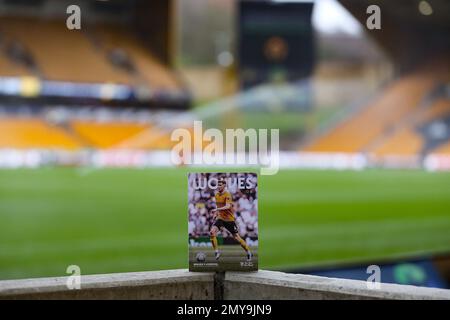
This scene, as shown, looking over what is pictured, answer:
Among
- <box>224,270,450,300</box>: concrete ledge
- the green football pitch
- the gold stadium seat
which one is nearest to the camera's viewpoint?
<box>224,270,450,300</box>: concrete ledge

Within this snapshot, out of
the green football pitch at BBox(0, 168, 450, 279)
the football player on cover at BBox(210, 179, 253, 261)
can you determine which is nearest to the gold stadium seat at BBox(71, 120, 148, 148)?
the green football pitch at BBox(0, 168, 450, 279)

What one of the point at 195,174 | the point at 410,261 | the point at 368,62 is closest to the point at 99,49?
the point at 368,62

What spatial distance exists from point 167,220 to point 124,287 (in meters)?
4.84

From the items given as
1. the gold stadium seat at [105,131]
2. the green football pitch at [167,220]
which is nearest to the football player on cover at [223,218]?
the green football pitch at [167,220]

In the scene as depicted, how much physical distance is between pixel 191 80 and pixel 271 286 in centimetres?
1104

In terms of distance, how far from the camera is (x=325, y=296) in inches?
58.7

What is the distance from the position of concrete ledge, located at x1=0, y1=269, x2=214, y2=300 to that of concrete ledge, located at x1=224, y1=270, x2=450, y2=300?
3.1 inches

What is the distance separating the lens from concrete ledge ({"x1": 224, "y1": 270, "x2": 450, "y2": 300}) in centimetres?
145

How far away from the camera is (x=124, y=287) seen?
154 cm

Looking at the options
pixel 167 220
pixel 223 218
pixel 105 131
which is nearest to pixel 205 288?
pixel 223 218

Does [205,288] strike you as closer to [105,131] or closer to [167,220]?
[167,220]

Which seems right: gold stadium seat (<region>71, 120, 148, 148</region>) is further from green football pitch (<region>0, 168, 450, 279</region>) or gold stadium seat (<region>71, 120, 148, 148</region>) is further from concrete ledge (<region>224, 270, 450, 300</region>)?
concrete ledge (<region>224, 270, 450, 300</region>)

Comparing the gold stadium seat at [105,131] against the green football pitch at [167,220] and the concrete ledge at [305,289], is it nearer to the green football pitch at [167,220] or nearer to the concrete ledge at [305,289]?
the green football pitch at [167,220]

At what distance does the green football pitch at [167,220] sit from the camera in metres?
4.79
